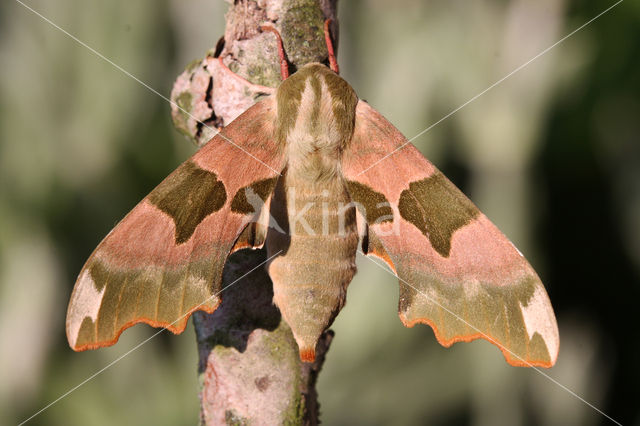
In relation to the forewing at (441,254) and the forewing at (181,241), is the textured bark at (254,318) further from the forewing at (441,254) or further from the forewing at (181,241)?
the forewing at (441,254)

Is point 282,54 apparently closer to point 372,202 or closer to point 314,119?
point 314,119

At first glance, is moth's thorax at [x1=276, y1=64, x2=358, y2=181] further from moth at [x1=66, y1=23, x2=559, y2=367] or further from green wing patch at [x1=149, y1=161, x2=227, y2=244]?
green wing patch at [x1=149, y1=161, x2=227, y2=244]

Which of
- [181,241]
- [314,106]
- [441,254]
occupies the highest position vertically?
[314,106]

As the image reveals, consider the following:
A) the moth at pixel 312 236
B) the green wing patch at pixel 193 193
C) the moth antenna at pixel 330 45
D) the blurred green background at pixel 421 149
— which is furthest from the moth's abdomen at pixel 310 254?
the blurred green background at pixel 421 149

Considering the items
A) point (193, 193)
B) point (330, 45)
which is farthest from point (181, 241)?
point (330, 45)

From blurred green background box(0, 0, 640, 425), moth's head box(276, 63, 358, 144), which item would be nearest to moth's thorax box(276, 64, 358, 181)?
moth's head box(276, 63, 358, 144)

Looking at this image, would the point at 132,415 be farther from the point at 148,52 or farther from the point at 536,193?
the point at 536,193
